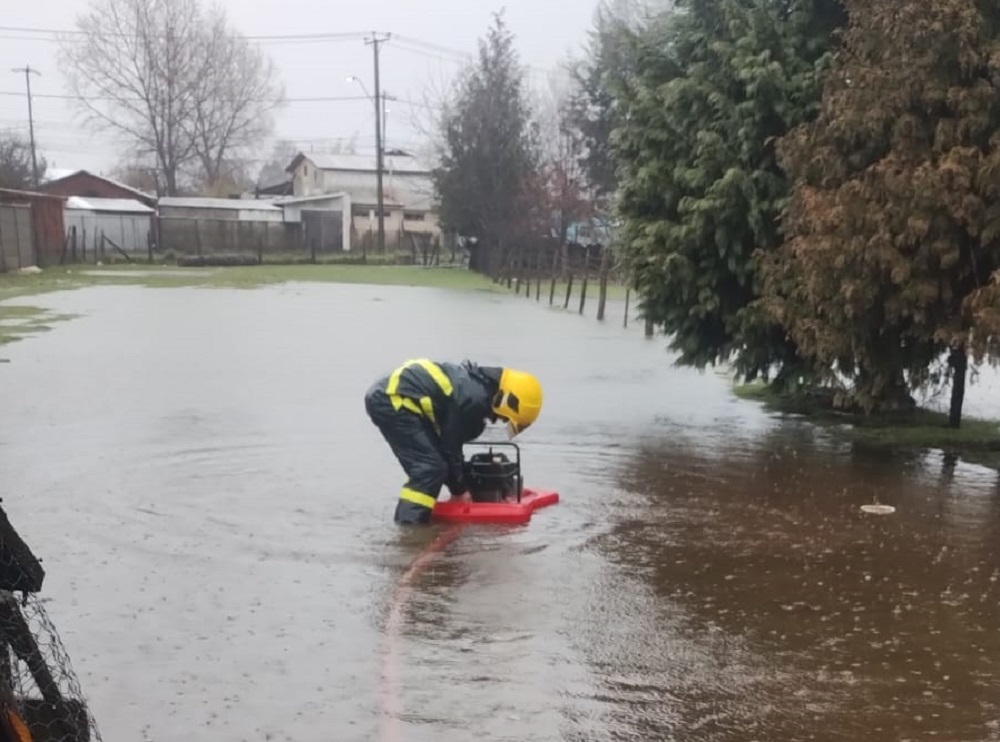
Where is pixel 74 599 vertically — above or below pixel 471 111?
below

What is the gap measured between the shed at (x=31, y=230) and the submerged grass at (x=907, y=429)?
110ft

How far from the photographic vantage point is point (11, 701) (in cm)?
345

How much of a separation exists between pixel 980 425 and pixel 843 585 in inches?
285

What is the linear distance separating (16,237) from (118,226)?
2120cm

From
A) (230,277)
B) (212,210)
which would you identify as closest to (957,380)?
(230,277)

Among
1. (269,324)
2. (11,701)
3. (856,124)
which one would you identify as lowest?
(269,324)

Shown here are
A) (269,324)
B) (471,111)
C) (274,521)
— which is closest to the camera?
(274,521)

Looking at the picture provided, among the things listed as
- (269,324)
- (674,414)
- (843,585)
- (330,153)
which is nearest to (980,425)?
(674,414)

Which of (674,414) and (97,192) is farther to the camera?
(97,192)

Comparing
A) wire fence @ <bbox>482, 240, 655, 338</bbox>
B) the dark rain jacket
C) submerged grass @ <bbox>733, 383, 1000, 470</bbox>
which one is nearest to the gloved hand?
the dark rain jacket

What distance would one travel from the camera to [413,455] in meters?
8.46

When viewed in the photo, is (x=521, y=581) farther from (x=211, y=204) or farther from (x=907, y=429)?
(x=211, y=204)

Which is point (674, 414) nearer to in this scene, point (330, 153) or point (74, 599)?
point (74, 599)

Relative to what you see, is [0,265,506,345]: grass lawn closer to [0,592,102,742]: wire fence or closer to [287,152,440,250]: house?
[0,592,102,742]: wire fence
